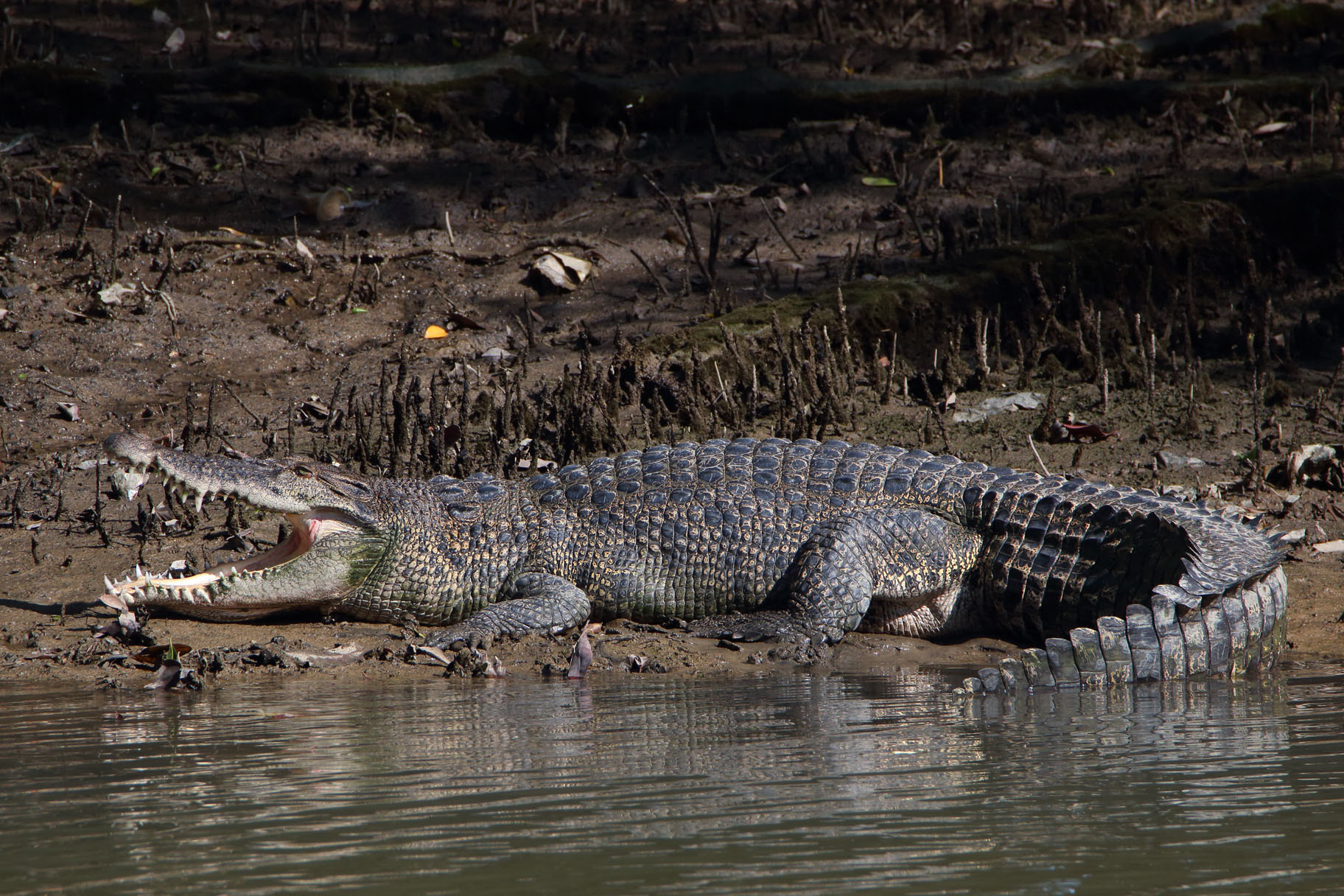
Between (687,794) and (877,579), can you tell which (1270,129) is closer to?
(877,579)

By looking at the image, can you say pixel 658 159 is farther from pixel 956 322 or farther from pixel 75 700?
pixel 75 700

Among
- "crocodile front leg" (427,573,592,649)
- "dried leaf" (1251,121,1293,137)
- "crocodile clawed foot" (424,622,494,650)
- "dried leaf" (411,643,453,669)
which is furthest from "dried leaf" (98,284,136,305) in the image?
"dried leaf" (1251,121,1293,137)

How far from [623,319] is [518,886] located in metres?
6.66

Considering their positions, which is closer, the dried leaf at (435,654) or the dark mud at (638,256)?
the dried leaf at (435,654)

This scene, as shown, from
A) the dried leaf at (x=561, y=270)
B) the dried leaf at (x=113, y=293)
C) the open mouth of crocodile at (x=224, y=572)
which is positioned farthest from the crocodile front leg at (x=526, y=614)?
the dried leaf at (x=113, y=293)

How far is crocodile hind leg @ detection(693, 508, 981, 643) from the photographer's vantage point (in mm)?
5160

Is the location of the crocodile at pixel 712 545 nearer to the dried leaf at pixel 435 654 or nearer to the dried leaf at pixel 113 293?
the dried leaf at pixel 435 654

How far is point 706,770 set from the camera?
2955 millimetres

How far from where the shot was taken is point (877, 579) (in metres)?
5.23

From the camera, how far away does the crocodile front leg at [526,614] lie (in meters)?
5.09

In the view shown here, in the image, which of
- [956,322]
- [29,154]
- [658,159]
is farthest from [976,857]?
[29,154]

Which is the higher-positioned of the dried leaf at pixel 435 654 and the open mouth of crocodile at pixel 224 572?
the open mouth of crocodile at pixel 224 572

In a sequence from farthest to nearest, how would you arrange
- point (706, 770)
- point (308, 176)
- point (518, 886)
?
point (308, 176)
point (706, 770)
point (518, 886)

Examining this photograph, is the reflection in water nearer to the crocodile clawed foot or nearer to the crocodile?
the crocodile clawed foot
